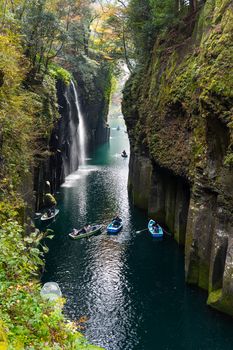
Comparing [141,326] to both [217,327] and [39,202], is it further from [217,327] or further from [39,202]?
[39,202]

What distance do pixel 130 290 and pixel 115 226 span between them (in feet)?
36.2

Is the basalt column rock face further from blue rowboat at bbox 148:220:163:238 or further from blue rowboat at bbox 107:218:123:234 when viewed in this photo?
blue rowboat at bbox 148:220:163:238

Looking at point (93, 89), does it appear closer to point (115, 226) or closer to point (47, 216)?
point (47, 216)

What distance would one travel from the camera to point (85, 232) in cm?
3228

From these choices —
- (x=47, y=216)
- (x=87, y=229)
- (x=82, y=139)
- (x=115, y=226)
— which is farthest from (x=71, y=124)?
(x=87, y=229)


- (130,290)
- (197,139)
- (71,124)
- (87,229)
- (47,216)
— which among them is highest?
(197,139)

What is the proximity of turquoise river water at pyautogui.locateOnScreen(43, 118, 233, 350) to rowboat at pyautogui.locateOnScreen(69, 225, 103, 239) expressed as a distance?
57cm

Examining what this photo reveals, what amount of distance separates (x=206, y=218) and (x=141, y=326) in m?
7.63

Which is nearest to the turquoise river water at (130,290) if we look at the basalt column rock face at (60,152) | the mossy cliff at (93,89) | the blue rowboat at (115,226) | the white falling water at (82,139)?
the blue rowboat at (115,226)

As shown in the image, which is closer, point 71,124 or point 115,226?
point 115,226

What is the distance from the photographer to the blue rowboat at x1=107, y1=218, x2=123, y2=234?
109 ft

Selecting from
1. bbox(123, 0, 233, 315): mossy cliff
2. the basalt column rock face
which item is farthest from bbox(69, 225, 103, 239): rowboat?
the basalt column rock face

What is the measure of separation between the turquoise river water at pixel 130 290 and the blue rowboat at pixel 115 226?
1.86 feet

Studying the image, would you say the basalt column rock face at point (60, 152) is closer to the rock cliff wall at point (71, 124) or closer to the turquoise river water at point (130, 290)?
the rock cliff wall at point (71, 124)
